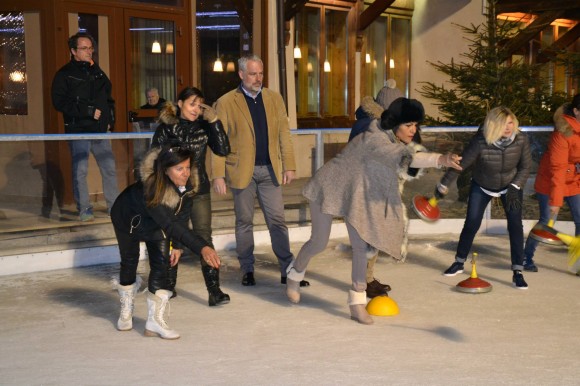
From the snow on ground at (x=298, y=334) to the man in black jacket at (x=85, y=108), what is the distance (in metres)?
0.74

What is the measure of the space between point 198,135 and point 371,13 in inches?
393

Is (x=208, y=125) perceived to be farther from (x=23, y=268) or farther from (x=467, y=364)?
(x=467, y=364)

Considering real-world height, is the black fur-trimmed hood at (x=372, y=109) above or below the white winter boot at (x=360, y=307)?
above

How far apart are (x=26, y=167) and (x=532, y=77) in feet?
22.1

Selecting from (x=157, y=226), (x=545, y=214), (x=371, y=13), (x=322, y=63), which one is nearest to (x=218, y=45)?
(x=322, y=63)

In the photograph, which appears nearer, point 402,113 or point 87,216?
point 402,113

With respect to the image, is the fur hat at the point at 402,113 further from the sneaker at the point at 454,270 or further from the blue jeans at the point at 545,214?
the blue jeans at the point at 545,214

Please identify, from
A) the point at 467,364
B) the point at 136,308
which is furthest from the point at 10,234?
the point at 467,364

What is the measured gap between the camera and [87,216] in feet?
29.4

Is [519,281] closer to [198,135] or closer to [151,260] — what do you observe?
[198,135]

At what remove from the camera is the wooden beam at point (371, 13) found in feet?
54.2

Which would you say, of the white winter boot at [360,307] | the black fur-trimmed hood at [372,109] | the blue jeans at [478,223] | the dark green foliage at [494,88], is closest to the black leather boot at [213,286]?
the white winter boot at [360,307]

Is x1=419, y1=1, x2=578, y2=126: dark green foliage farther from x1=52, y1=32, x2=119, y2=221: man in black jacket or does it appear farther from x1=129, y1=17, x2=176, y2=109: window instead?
x1=52, y1=32, x2=119, y2=221: man in black jacket

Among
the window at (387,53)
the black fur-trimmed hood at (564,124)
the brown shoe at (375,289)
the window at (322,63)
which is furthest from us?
the window at (387,53)
